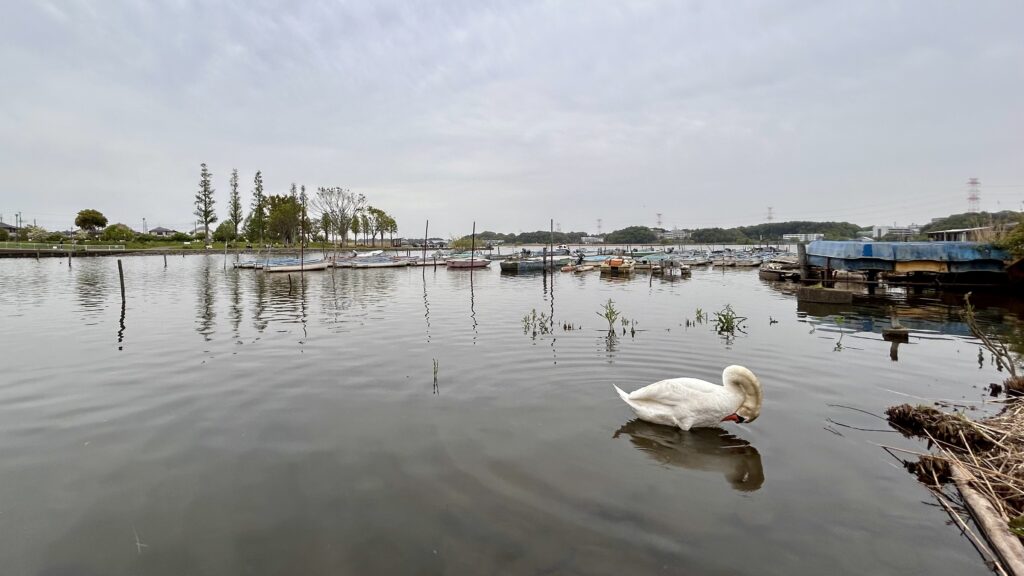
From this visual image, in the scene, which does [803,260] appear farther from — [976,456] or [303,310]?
[976,456]

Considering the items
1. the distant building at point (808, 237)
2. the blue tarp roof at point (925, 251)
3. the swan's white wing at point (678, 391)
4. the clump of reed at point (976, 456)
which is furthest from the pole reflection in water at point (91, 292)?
the distant building at point (808, 237)

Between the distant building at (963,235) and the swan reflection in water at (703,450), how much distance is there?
3196 centimetres

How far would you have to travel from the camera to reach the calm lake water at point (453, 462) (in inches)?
172

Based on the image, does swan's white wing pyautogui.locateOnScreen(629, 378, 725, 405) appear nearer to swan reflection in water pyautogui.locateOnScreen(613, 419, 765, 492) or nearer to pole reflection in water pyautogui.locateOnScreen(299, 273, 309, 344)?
swan reflection in water pyautogui.locateOnScreen(613, 419, 765, 492)

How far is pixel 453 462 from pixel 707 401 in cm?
336

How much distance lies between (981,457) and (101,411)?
11806mm

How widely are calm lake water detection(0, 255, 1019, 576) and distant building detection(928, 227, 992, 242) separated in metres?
21.8

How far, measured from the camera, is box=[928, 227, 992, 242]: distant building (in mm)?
28462

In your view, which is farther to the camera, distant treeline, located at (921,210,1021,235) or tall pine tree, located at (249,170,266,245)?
tall pine tree, located at (249,170,266,245)

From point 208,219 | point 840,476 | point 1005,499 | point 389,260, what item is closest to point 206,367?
point 840,476

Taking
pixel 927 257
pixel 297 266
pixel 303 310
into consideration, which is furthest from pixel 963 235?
pixel 297 266

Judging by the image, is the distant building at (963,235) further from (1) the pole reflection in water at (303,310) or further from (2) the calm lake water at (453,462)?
(1) the pole reflection in water at (303,310)

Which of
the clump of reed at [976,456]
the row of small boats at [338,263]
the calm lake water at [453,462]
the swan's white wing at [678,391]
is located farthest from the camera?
the row of small boats at [338,263]

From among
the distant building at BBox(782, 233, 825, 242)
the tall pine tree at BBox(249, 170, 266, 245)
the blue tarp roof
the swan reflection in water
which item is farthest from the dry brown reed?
the tall pine tree at BBox(249, 170, 266, 245)
